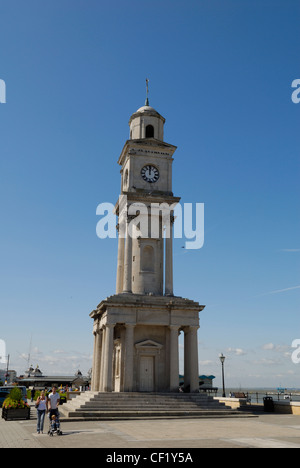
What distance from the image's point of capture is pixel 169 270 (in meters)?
38.8

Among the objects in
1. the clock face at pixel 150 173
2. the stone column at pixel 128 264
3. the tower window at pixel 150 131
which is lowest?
the stone column at pixel 128 264

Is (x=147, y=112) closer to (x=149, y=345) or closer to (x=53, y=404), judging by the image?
(x=149, y=345)

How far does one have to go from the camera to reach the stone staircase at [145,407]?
28250 millimetres

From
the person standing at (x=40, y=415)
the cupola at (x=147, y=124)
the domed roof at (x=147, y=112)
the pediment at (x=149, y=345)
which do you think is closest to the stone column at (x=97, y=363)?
the pediment at (x=149, y=345)

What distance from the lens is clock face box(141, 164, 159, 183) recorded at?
41.5 meters

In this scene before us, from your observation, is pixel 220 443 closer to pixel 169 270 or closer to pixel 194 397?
pixel 194 397

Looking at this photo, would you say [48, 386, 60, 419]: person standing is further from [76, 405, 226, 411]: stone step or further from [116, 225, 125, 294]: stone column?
[116, 225, 125, 294]: stone column

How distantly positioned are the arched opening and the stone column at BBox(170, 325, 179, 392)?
21.0 feet

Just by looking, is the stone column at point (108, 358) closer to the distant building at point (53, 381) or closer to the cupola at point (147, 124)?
the cupola at point (147, 124)

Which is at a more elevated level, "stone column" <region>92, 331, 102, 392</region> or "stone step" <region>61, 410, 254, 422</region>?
"stone column" <region>92, 331, 102, 392</region>

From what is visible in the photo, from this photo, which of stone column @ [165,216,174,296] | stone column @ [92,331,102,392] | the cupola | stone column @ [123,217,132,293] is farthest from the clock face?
stone column @ [92,331,102,392]

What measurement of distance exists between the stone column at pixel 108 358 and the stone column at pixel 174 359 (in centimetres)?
480

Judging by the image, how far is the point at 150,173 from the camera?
41719mm
